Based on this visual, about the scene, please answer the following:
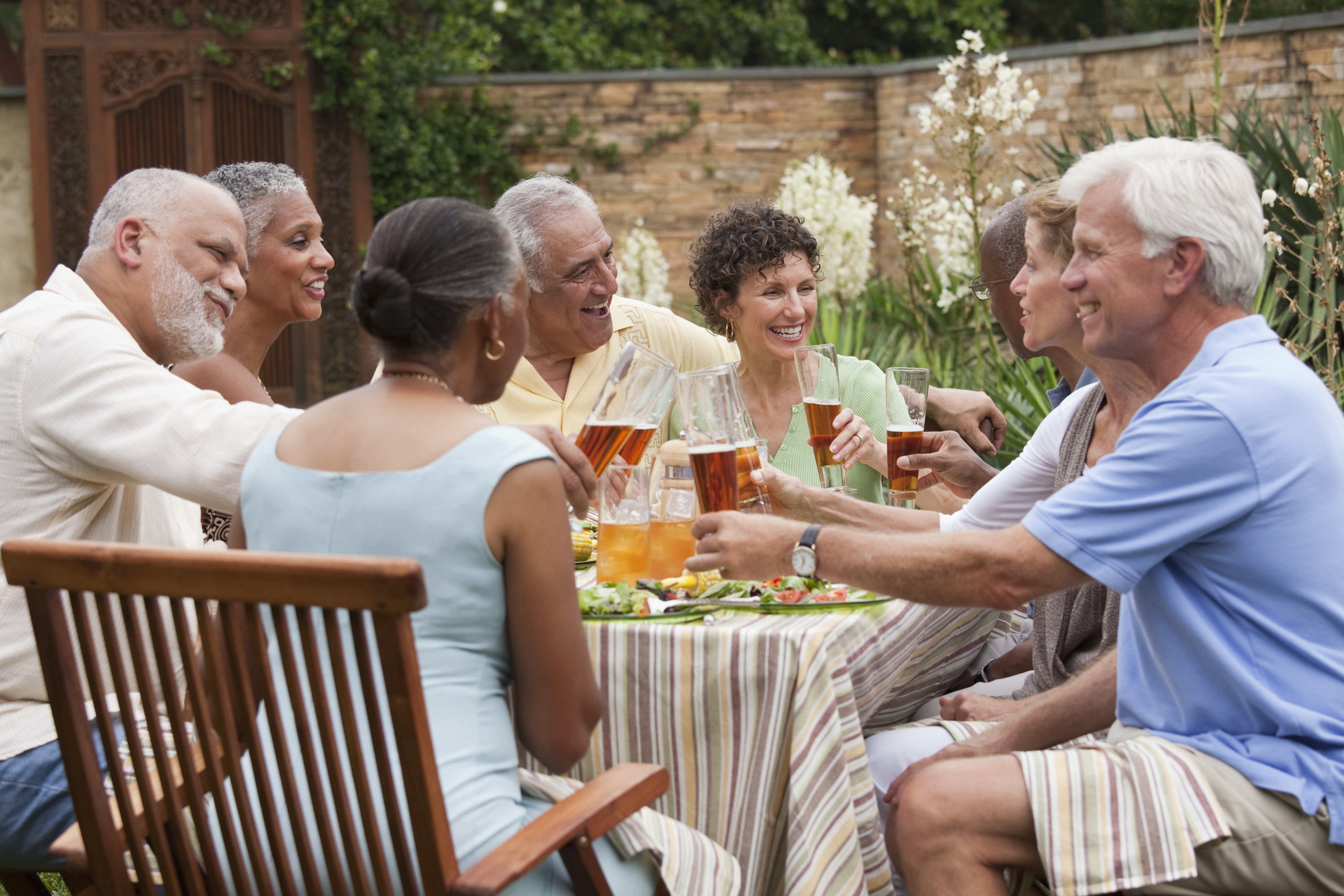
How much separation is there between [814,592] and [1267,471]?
800mm

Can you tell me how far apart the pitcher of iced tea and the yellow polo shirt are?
0.82 meters

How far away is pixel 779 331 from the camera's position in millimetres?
3650

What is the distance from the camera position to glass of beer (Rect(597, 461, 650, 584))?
2.44 metres

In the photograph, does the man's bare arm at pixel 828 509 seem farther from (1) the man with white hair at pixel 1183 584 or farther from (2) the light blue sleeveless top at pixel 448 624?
(2) the light blue sleeveless top at pixel 448 624

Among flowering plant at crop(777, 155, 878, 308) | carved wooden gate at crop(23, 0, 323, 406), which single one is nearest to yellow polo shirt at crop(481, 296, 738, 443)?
flowering plant at crop(777, 155, 878, 308)

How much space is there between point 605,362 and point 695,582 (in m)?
1.56

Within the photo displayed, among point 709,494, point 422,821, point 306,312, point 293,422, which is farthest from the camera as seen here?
point 306,312

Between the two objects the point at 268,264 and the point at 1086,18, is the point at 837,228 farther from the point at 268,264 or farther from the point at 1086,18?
the point at 1086,18

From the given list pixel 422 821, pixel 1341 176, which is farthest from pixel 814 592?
pixel 1341 176

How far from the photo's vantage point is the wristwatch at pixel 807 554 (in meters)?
2.16

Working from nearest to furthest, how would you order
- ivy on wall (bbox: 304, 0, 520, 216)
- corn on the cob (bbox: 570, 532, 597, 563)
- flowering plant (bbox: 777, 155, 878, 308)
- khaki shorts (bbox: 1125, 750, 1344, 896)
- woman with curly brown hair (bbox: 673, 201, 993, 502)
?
khaki shorts (bbox: 1125, 750, 1344, 896) → corn on the cob (bbox: 570, 532, 597, 563) → woman with curly brown hair (bbox: 673, 201, 993, 502) → flowering plant (bbox: 777, 155, 878, 308) → ivy on wall (bbox: 304, 0, 520, 216)

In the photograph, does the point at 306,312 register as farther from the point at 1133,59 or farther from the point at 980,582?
the point at 1133,59

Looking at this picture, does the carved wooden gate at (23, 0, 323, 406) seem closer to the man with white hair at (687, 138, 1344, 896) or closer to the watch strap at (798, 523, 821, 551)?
the watch strap at (798, 523, 821, 551)

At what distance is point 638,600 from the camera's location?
7.30ft
